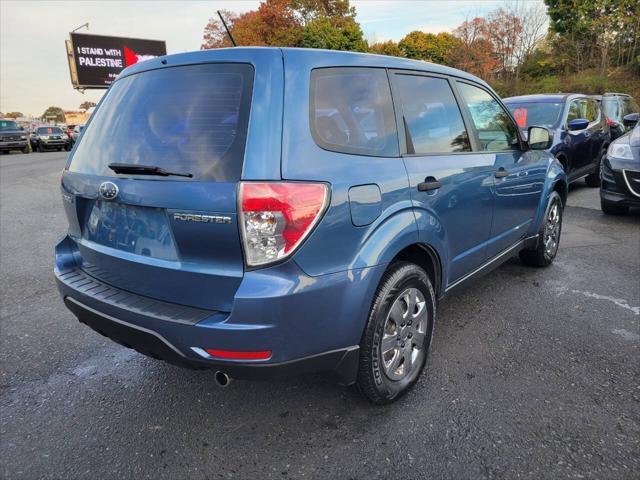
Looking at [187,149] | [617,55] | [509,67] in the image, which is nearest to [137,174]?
[187,149]

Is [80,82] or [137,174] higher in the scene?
[80,82]

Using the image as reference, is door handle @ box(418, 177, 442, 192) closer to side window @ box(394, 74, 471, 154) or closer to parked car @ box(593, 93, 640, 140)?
side window @ box(394, 74, 471, 154)

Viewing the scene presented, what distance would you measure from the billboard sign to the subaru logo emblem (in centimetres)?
3871

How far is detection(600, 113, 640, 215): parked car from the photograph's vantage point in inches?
248

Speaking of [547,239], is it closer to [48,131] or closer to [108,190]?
[108,190]

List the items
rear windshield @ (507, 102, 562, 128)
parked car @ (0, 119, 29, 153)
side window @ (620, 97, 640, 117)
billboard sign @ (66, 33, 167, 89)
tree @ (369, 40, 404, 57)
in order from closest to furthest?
1. rear windshield @ (507, 102, 562, 128)
2. side window @ (620, 97, 640, 117)
3. parked car @ (0, 119, 29, 153)
4. billboard sign @ (66, 33, 167, 89)
5. tree @ (369, 40, 404, 57)

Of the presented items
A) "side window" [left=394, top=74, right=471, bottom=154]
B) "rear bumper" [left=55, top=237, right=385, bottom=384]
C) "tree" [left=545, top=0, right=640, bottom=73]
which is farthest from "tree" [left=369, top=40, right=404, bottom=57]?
"rear bumper" [left=55, top=237, right=385, bottom=384]

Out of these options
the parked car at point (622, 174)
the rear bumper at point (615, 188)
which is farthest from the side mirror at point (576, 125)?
the rear bumper at point (615, 188)

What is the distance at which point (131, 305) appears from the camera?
2178 millimetres

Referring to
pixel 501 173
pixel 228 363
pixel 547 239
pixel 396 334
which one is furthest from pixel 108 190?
pixel 547 239

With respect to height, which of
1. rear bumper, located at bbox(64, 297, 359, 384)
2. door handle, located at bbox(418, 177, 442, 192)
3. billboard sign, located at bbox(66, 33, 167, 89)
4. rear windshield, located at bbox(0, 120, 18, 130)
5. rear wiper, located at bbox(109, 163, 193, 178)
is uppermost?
billboard sign, located at bbox(66, 33, 167, 89)

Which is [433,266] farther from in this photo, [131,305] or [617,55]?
[617,55]

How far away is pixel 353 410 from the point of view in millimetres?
2547

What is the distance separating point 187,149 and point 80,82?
1631 inches
